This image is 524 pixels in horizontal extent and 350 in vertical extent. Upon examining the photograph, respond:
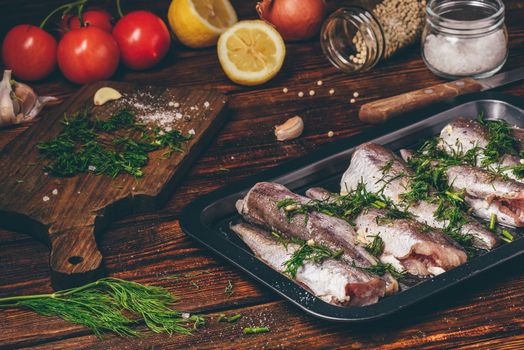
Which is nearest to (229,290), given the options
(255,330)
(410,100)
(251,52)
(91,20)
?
(255,330)

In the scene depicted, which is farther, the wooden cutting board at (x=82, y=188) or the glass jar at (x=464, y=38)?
the glass jar at (x=464, y=38)

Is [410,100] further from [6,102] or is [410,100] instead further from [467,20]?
[6,102]

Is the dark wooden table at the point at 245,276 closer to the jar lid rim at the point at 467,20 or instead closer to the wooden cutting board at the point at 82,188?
the wooden cutting board at the point at 82,188

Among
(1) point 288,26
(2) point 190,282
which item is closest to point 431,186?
(2) point 190,282

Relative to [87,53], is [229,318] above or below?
below

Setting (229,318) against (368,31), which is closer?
(229,318)

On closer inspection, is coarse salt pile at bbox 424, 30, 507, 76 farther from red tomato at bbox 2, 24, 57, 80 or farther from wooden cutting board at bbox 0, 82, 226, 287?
red tomato at bbox 2, 24, 57, 80

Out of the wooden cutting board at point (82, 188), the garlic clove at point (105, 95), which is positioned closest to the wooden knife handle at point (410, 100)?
the wooden cutting board at point (82, 188)
